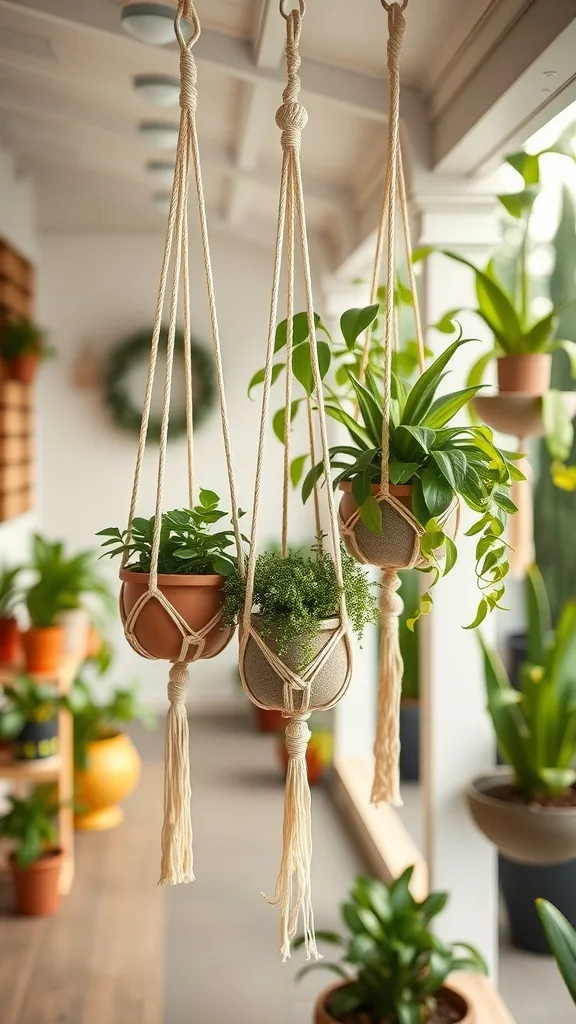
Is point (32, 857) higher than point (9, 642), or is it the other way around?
point (9, 642)

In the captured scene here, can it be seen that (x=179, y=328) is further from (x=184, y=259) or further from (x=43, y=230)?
(x=184, y=259)

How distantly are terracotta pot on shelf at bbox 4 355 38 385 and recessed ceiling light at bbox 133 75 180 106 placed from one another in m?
1.77

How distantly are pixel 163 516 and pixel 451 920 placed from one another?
1639 millimetres

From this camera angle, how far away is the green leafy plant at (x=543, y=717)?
2.35 metres

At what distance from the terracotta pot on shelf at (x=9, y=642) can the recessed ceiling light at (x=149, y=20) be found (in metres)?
2.03

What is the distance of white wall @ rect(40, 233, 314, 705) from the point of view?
5.35m

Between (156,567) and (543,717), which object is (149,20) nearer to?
(156,567)

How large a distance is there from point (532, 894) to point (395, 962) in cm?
94

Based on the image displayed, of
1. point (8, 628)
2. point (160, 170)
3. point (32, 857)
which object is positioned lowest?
point (32, 857)

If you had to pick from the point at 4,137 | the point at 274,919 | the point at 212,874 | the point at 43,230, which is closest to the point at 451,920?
the point at 274,919

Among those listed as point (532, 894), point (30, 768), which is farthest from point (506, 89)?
point (30, 768)

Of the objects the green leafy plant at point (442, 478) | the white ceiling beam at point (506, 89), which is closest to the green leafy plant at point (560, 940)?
the green leafy plant at point (442, 478)

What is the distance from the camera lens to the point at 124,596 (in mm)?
1188

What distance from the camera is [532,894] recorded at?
2963 millimetres
